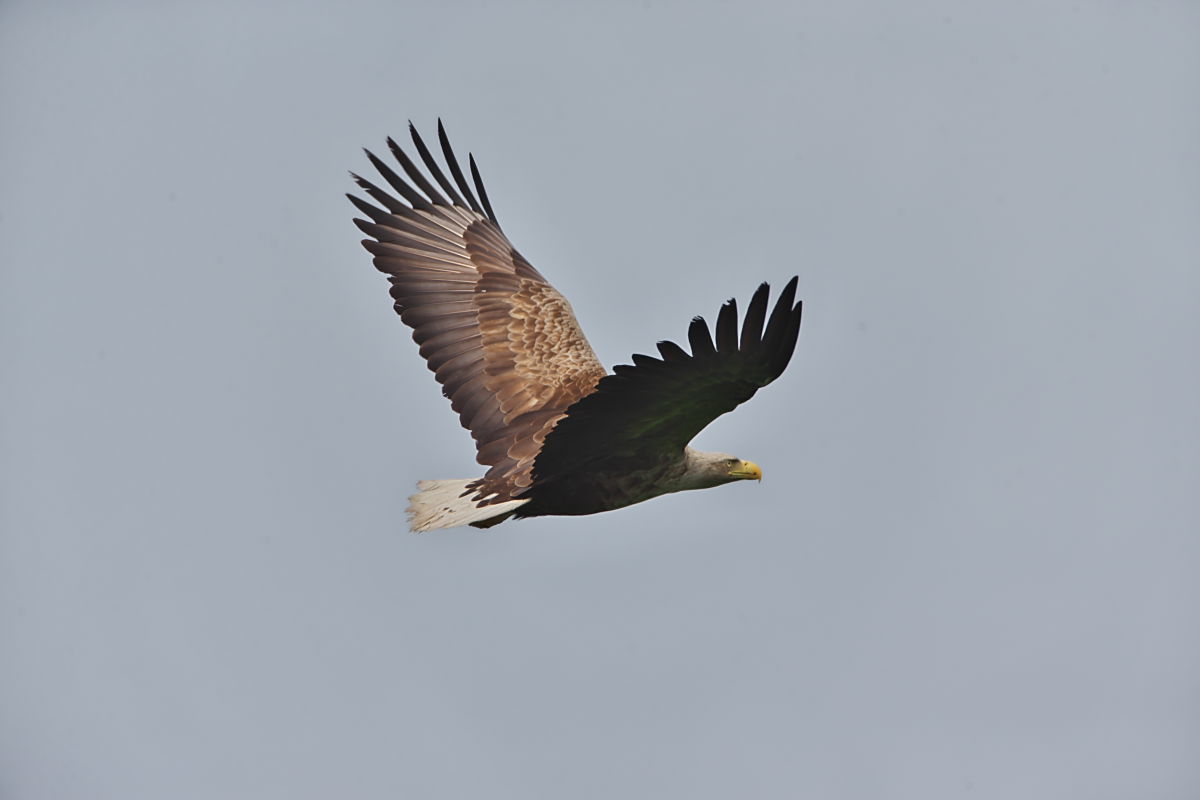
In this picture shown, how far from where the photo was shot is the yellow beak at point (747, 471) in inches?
383

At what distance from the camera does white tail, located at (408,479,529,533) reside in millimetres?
8969

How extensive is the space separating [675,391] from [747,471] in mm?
1645

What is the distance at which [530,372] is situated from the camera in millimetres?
10320

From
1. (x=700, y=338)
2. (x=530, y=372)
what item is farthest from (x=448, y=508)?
(x=700, y=338)

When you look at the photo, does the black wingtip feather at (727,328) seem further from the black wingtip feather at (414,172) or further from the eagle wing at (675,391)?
the black wingtip feather at (414,172)

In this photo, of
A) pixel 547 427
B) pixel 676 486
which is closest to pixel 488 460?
pixel 547 427

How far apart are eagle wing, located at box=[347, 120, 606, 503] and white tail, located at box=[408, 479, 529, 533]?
0.15 m

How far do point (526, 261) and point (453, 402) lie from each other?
57.3 inches

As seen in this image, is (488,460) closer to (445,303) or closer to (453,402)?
(453,402)

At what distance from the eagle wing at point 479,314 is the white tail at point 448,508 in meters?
0.15

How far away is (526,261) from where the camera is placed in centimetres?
1123

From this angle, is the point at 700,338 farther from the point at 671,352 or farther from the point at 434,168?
the point at 434,168

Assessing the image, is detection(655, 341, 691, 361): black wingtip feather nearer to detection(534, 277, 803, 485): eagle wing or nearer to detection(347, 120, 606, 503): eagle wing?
detection(534, 277, 803, 485): eagle wing

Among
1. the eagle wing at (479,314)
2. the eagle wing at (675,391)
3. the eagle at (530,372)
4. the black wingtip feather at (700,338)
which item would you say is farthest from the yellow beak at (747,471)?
the black wingtip feather at (700,338)
